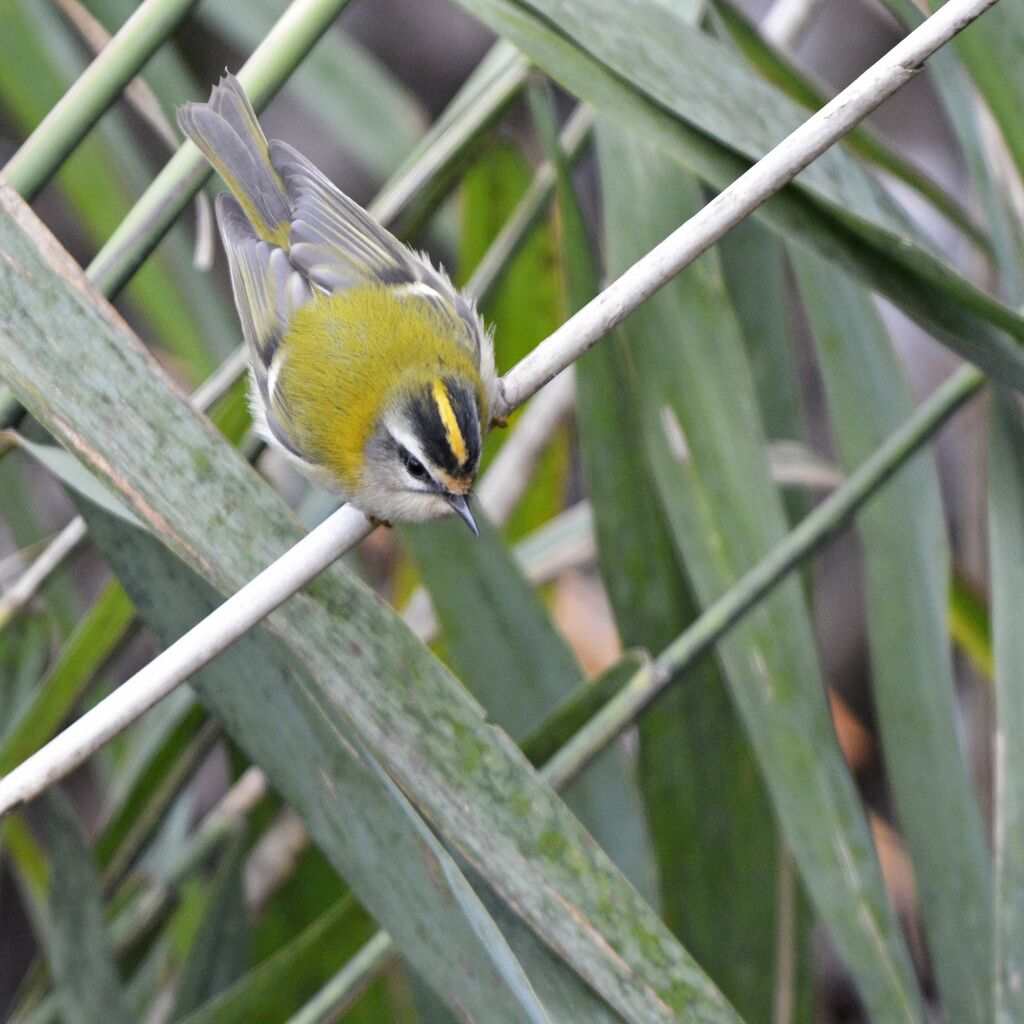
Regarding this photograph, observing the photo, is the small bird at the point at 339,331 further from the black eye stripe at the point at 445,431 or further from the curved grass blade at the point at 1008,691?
the curved grass blade at the point at 1008,691

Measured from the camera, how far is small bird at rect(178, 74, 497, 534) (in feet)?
5.04

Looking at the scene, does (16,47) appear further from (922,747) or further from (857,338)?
(922,747)

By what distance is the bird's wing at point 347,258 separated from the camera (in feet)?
5.55

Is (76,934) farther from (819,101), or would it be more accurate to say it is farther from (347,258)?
(819,101)

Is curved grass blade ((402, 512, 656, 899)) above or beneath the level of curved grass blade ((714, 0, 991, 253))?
beneath

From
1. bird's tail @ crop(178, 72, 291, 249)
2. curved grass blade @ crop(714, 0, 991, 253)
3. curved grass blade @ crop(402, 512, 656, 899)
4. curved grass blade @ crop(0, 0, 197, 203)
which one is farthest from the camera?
curved grass blade @ crop(714, 0, 991, 253)

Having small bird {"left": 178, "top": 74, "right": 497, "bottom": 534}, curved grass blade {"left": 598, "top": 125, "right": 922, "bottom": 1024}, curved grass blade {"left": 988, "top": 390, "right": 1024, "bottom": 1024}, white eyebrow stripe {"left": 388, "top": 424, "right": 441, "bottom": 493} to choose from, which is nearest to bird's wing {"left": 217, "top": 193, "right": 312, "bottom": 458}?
small bird {"left": 178, "top": 74, "right": 497, "bottom": 534}

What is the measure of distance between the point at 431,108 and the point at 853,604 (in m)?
2.22

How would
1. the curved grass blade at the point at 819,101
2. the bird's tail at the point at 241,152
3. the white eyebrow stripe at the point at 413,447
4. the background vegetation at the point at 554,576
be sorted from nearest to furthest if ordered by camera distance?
the background vegetation at the point at 554,576 → the bird's tail at the point at 241,152 → the white eyebrow stripe at the point at 413,447 → the curved grass blade at the point at 819,101

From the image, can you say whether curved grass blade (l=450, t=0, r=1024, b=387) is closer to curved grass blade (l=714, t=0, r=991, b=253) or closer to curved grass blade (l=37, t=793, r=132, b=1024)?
curved grass blade (l=714, t=0, r=991, b=253)

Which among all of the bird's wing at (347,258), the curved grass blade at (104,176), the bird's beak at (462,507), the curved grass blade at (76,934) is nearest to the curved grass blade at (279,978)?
the curved grass blade at (76,934)

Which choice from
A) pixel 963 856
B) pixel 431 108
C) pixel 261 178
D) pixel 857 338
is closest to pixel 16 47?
pixel 261 178

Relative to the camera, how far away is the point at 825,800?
1.39m

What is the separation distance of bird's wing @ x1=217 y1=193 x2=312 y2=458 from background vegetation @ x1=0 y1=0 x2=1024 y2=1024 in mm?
65
